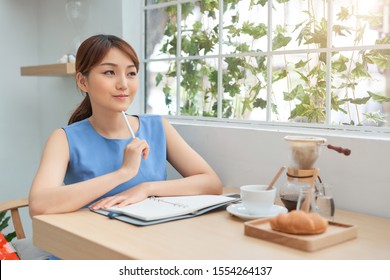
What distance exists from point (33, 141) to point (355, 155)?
2.23 metres

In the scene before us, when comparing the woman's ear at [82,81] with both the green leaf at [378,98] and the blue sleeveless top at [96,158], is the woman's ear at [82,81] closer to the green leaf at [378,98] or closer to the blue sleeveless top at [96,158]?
the blue sleeveless top at [96,158]

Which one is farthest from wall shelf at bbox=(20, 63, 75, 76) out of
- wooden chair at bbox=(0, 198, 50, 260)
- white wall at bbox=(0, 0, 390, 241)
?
wooden chair at bbox=(0, 198, 50, 260)

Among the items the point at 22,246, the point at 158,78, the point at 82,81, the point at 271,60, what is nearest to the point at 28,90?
the point at 158,78

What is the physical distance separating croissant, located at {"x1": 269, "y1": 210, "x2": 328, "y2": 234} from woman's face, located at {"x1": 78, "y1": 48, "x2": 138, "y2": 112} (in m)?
0.80

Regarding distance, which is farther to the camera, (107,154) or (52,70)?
(52,70)

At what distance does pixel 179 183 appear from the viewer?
1806 millimetres

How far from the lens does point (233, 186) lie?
2.09 meters

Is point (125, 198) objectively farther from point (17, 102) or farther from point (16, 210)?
point (17, 102)

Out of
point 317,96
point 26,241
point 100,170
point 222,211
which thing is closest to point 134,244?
point 222,211

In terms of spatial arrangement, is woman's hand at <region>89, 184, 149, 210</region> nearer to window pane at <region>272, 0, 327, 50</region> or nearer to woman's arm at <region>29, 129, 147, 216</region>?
woman's arm at <region>29, 129, 147, 216</region>

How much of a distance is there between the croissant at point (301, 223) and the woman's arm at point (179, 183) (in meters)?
0.57

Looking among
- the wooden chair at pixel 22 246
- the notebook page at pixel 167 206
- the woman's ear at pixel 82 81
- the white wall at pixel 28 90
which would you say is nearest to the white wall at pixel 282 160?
the notebook page at pixel 167 206

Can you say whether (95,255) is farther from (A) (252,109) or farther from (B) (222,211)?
(A) (252,109)

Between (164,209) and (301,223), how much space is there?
476mm
